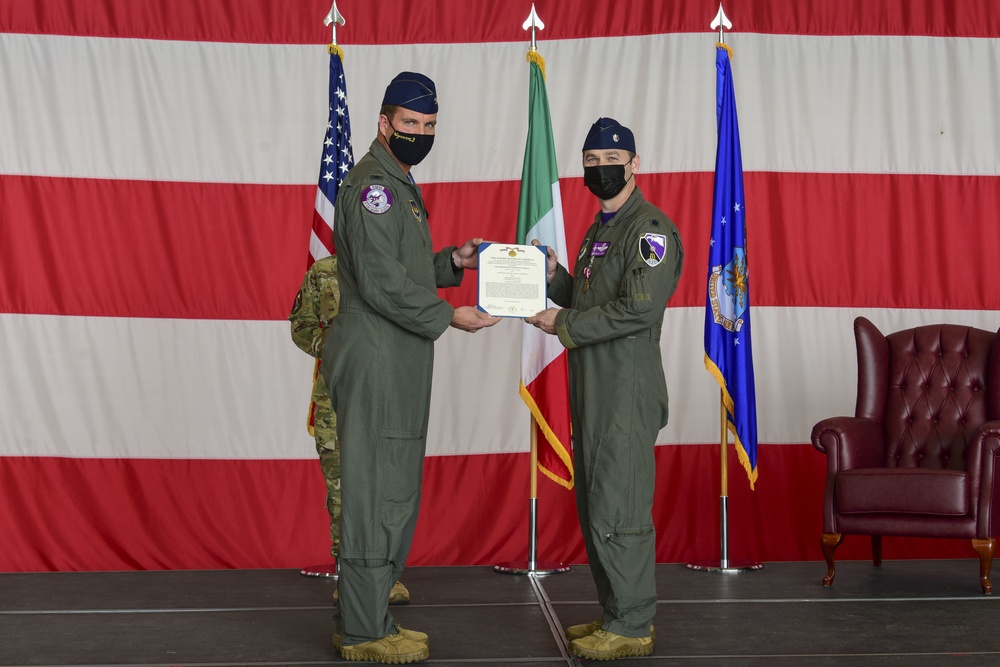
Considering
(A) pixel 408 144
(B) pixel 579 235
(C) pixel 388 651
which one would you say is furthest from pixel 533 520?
(A) pixel 408 144

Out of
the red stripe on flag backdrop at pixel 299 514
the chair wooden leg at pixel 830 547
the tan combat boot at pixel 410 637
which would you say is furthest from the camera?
the red stripe on flag backdrop at pixel 299 514

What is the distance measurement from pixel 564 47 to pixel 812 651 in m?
2.94

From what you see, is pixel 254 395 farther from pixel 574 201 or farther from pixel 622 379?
pixel 622 379

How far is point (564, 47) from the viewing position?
15.8ft

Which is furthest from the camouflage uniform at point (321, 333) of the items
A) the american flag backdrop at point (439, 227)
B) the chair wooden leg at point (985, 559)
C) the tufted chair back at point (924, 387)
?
the chair wooden leg at point (985, 559)

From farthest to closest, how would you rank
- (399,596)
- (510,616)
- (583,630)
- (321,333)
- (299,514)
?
(299,514)
(321,333)
(399,596)
(510,616)
(583,630)

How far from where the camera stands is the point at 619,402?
9.67 feet

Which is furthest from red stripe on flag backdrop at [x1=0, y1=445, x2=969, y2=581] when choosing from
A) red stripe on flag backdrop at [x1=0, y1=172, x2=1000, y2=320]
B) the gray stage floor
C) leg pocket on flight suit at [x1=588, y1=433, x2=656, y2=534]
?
leg pocket on flight suit at [x1=588, y1=433, x2=656, y2=534]

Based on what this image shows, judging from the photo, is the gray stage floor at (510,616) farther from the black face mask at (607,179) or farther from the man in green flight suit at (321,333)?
the black face mask at (607,179)

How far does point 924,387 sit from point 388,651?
270 cm

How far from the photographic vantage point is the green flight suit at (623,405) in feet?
9.56

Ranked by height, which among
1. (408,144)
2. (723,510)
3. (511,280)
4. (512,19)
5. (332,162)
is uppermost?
(512,19)

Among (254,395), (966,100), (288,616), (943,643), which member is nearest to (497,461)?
(254,395)

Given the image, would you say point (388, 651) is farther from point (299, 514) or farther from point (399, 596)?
point (299, 514)
